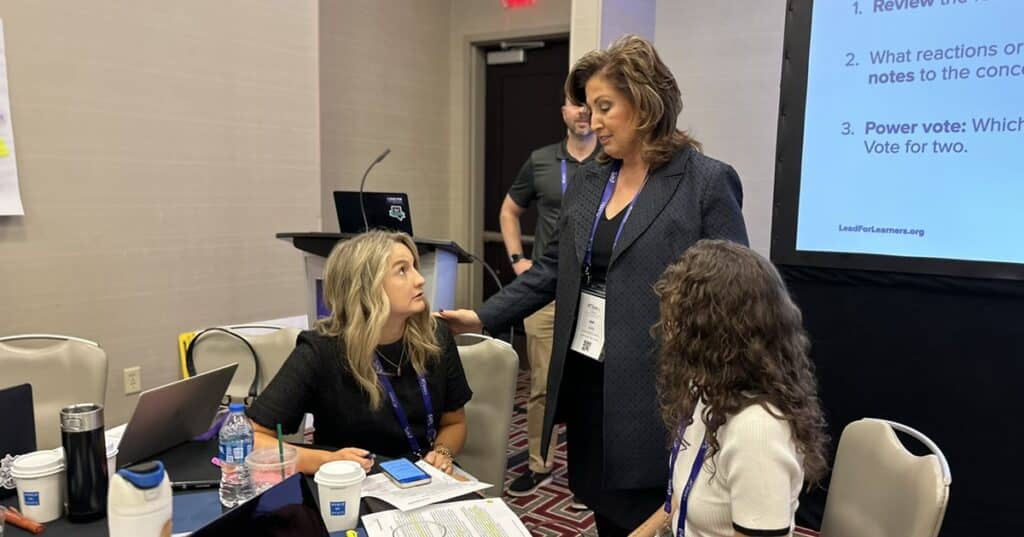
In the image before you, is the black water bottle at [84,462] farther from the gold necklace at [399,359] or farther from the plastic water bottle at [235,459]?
the gold necklace at [399,359]

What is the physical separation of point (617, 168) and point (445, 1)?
4.07m

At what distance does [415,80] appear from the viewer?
5.21 m

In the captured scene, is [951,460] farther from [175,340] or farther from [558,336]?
[175,340]

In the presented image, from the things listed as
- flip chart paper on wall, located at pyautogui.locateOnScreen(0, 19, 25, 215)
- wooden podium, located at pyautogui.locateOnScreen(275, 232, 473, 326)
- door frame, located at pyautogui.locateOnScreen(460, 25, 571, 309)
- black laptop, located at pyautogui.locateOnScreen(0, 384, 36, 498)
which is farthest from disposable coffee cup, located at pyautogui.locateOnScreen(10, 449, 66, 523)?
door frame, located at pyautogui.locateOnScreen(460, 25, 571, 309)

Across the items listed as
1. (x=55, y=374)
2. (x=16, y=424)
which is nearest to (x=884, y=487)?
(x=16, y=424)

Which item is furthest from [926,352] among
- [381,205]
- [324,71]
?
[324,71]

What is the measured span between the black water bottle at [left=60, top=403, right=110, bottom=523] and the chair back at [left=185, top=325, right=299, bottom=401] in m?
1.08

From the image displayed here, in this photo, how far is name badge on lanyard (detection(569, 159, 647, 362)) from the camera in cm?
168

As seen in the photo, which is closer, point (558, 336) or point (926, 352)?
point (558, 336)

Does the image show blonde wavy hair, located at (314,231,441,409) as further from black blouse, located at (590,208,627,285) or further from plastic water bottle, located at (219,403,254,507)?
black blouse, located at (590,208,627,285)

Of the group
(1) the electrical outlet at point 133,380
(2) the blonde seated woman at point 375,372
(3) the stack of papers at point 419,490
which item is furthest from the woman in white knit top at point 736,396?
(1) the electrical outlet at point 133,380

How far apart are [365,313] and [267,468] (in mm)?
503

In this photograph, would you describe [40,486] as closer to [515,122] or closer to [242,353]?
[242,353]

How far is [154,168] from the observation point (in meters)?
3.42
